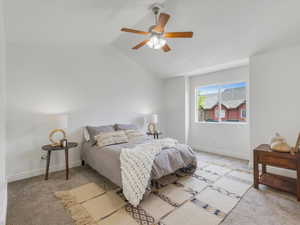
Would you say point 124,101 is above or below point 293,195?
above

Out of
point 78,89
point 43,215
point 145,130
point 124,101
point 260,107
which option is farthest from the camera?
point 145,130

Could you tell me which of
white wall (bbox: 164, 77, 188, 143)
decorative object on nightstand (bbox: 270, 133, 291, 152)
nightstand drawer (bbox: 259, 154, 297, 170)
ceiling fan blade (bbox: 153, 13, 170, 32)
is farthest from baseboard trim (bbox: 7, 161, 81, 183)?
decorative object on nightstand (bbox: 270, 133, 291, 152)

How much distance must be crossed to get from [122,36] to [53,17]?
142 cm

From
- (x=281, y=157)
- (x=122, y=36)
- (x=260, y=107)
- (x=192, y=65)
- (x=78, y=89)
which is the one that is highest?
(x=122, y=36)

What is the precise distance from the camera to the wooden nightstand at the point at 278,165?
1962 mm

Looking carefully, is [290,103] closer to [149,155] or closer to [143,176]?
[149,155]

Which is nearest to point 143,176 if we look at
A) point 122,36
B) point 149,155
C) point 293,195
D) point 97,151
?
point 149,155

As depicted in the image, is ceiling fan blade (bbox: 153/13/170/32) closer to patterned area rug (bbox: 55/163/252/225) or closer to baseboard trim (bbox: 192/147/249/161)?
patterned area rug (bbox: 55/163/252/225)

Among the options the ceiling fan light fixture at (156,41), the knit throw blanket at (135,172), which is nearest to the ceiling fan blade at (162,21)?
the ceiling fan light fixture at (156,41)

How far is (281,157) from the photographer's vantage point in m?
2.05

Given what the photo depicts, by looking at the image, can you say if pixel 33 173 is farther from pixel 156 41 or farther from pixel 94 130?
pixel 156 41

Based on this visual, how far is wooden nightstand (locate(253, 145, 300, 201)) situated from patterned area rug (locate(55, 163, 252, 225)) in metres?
0.26

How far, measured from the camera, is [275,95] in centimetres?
281

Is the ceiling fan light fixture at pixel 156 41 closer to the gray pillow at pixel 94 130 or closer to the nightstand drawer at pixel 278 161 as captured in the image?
the gray pillow at pixel 94 130
